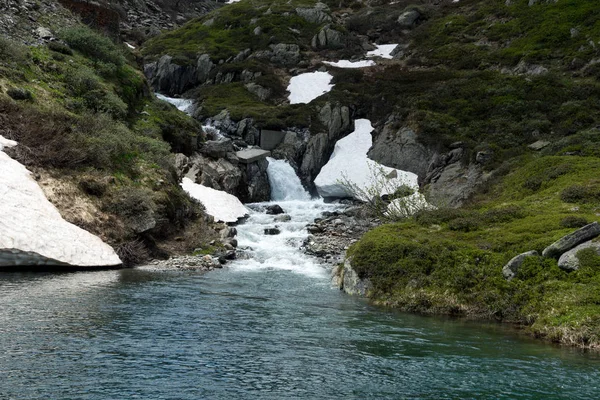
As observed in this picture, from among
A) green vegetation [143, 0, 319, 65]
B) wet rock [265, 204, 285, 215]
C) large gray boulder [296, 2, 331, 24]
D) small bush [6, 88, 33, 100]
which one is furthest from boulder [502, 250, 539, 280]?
large gray boulder [296, 2, 331, 24]

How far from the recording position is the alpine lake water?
36.1 feet

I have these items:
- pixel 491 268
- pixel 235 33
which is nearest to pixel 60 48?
pixel 491 268

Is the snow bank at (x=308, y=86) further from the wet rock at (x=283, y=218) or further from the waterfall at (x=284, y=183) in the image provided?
the wet rock at (x=283, y=218)

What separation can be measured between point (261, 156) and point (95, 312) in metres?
40.2

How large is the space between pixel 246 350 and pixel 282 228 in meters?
27.4

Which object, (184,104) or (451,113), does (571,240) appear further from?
(184,104)

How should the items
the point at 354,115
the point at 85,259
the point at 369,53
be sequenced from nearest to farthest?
1. the point at 85,259
2. the point at 354,115
3. the point at 369,53

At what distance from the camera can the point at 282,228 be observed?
41125mm

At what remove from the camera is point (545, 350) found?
583 inches

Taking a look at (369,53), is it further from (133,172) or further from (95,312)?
(95,312)

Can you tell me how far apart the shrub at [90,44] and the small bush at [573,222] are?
41.1 meters

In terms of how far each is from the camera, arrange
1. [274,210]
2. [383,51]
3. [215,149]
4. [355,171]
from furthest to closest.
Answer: [383,51]
[355,171]
[215,149]
[274,210]

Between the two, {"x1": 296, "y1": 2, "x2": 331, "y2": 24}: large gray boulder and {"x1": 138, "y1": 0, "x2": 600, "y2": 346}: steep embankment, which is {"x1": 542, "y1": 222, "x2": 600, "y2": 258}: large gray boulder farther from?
{"x1": 296, "y1": 2, "x2": 331, "y2": 24}: large gray boulder

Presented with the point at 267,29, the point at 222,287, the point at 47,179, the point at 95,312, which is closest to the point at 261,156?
the point at 47,179
